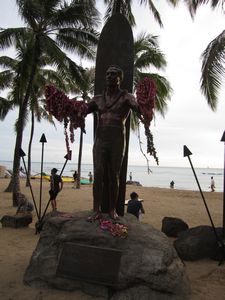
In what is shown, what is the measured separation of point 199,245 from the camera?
23.1 feet

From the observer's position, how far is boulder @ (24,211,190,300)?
433 centimetres

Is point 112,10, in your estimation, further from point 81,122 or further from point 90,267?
point 90,267

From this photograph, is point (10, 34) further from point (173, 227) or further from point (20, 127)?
point (173, 227)

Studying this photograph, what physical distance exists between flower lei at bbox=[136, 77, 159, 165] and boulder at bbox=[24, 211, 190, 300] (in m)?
1.17

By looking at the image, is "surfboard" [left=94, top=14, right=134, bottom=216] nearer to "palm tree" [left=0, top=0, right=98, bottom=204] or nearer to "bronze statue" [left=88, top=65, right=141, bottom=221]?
"bronze statue" [left=88, top=65, right=141, bottom=221]

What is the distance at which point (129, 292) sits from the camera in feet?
14.1

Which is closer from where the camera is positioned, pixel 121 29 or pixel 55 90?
pixel 55 90

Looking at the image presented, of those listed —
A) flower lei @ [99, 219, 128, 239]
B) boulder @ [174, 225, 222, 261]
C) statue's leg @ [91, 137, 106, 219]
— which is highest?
statue's leg @ [91, 137, 106, 219]

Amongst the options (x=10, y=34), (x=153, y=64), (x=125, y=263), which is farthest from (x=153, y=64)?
(x=125, y=263)

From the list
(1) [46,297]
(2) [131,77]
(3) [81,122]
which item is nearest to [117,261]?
(1) [46,297]

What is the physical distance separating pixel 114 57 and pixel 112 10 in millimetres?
7559

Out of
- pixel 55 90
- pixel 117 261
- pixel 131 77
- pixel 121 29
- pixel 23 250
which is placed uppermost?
pixel 121 29

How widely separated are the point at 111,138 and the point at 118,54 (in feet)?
5.82

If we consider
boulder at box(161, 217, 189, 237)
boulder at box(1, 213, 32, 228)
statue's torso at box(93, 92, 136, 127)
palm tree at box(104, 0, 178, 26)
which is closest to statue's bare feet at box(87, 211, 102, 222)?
statue's torso at box(93, 92, 136, 127)
